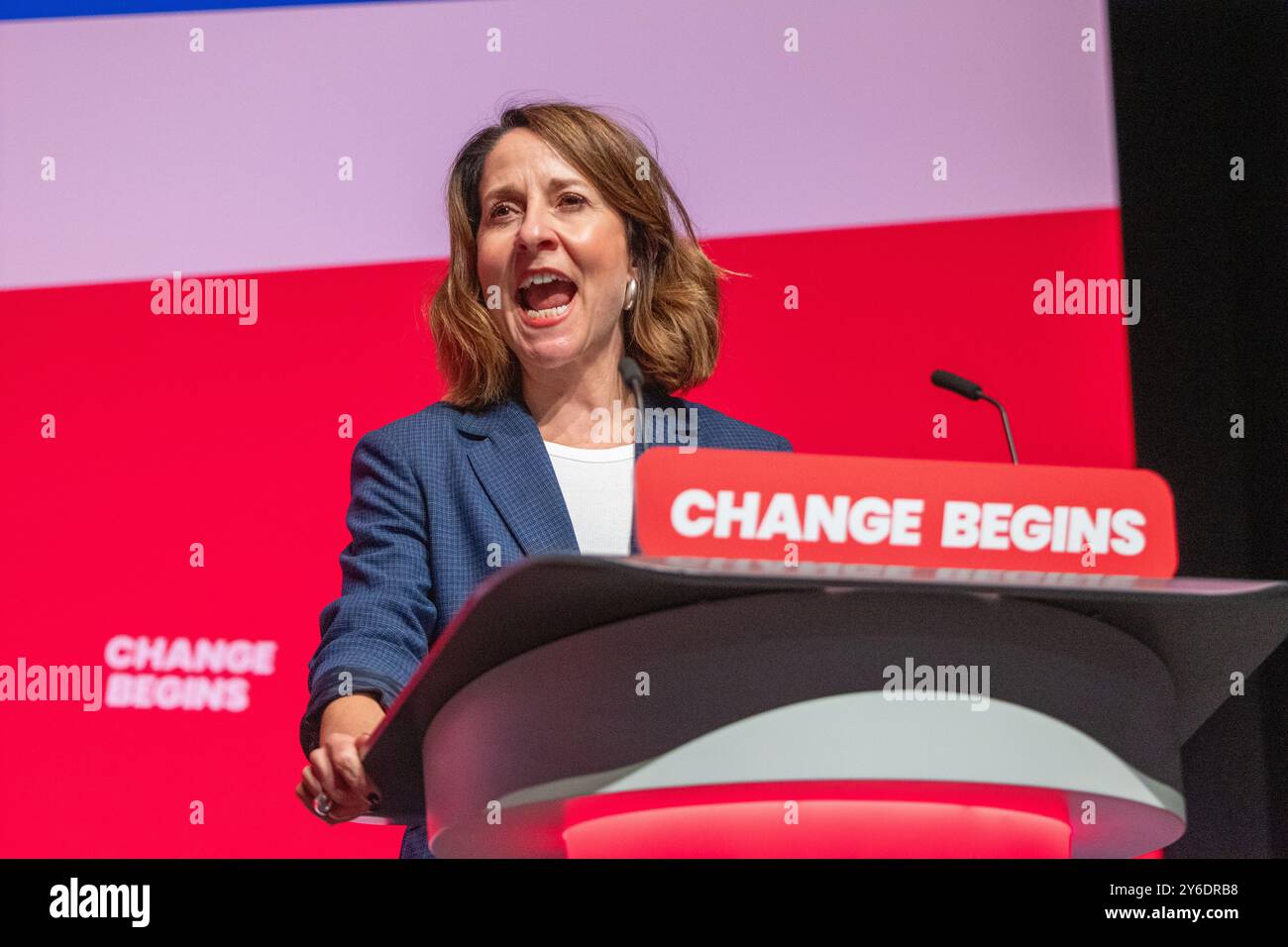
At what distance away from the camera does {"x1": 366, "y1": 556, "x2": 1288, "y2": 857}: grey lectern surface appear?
→ 40.2 inches

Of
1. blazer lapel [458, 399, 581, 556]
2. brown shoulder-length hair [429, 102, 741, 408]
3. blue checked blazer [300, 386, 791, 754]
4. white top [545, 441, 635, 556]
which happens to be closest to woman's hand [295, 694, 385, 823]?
blue checked blazer [300, 386, 791, 754]

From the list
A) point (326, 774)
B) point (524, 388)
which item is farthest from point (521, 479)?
point (326, 774)

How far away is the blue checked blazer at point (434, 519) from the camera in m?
1.64

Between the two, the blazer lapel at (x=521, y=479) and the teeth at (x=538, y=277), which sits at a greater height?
the teeth at (x=538, y=277)

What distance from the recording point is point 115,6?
287 centimetres

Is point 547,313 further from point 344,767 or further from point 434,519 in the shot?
point 344,767

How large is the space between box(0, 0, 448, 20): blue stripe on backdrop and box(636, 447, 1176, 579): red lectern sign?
209 cm

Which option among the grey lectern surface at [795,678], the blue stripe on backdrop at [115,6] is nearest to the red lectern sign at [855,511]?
the grey lectern surface at [795,678]

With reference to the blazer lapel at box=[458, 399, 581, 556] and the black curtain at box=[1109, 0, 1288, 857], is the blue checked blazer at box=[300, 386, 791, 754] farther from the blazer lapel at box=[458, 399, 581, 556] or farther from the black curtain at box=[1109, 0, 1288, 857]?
the black curtain at box=[1109, 0, 1288, 857]

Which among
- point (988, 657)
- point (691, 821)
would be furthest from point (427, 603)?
point (988, 657)

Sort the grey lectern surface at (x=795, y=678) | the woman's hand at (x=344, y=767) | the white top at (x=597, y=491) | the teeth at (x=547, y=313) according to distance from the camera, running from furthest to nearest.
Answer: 1. the teeth at (x=547, y=313)
2. the white top at (x=597, y=491)
3. the woman's hand at (x=344, y=767)
4. the grey lectern surface at (x=795, y=678)

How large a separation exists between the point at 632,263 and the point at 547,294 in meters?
0.20

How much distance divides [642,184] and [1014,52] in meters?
1.11

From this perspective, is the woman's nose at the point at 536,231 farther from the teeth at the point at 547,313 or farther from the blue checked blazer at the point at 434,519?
the blue checked blazer at the point at 434,519
